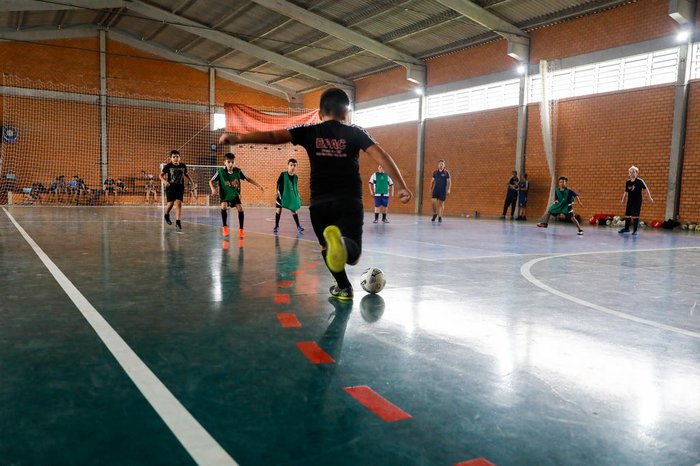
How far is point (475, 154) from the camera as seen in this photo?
22.8 metres

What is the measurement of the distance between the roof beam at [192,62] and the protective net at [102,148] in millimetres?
2611

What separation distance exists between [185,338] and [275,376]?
0.93 metres

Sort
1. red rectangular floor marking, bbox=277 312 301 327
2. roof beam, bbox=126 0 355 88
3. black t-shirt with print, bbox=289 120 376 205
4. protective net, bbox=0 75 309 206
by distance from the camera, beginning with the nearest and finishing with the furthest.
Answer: red rectangular floor marking, bbox=277 312 301 327 → black t-shirt with print, bbox=289 120 376 205 → roof beam, bbox=126 0 355 88 → protective net, bbox=0 75 309 206

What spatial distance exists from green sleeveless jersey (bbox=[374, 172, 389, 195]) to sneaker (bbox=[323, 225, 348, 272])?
1246 cm

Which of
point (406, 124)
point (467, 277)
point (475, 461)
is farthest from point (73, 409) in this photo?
point (406, 124)

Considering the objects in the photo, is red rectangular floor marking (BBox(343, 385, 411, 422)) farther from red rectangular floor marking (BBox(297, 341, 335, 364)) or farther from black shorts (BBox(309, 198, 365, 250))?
black shorts (BBox(309, 198, 365, 250))

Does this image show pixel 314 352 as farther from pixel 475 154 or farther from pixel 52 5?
pixel 52 5

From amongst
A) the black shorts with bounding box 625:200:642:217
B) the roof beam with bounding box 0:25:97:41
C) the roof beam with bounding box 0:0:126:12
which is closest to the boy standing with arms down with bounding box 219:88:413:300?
the black shorts with bounding box 625:200:642:217

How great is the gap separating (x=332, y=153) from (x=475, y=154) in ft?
64.4

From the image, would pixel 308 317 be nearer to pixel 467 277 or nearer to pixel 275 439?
pixel 275 439

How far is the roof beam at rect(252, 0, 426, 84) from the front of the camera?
2091 cm

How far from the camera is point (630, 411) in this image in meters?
2.25

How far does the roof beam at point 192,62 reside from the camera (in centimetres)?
2942

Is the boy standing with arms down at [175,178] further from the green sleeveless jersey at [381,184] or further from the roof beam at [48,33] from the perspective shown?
the roof beam at [48,33]
